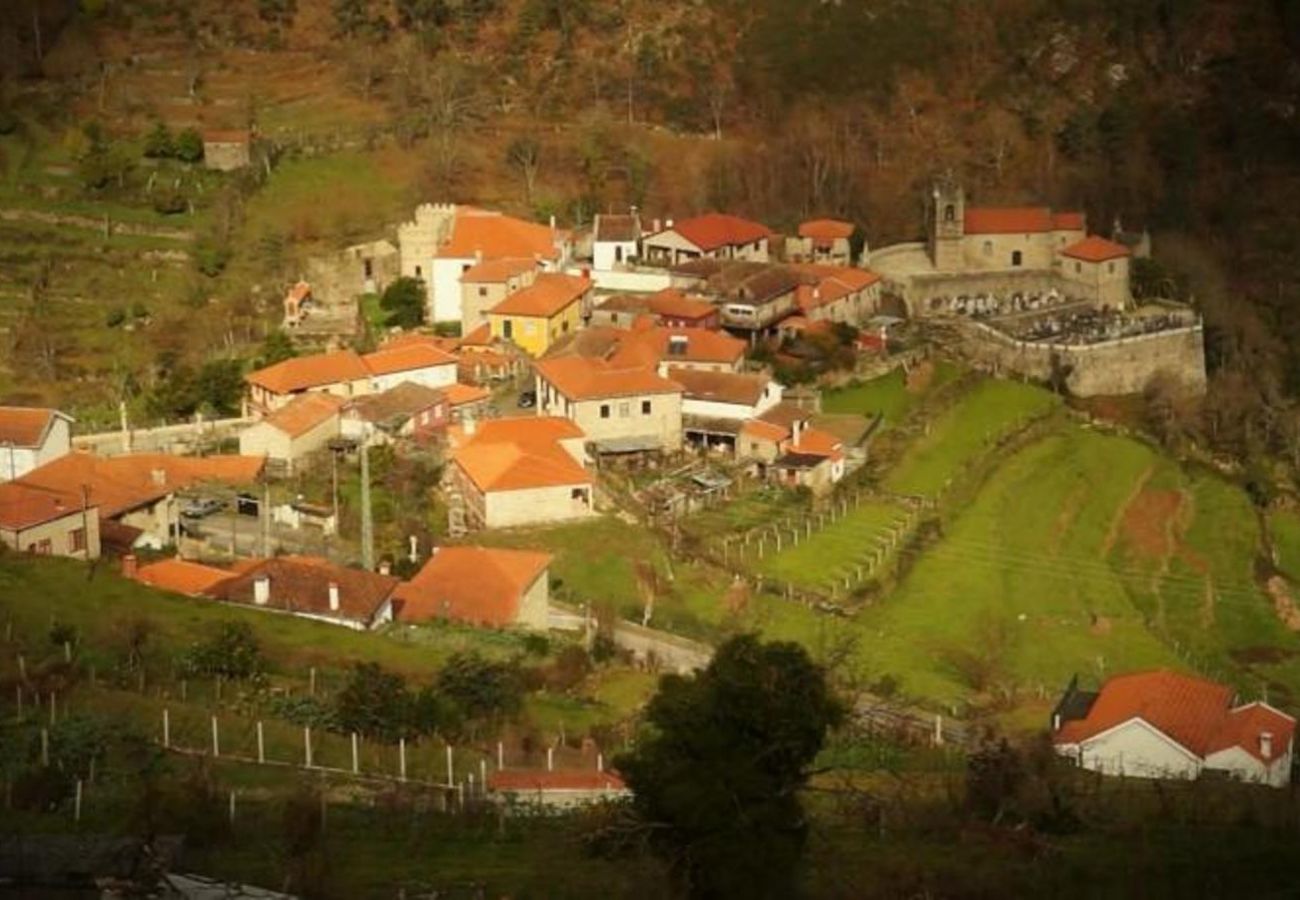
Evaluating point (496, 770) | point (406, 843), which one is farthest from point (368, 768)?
point (406, 843)

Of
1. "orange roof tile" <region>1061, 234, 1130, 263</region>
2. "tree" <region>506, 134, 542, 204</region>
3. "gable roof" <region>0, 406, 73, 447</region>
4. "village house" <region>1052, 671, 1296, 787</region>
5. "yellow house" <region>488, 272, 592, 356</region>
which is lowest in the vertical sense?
"village house" <region>1052, 671, 1296, 787</region>

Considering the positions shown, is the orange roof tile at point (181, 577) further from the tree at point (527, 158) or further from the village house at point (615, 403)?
the tree at point (527, 158)

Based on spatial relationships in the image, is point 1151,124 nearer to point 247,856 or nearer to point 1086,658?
point 1086,658

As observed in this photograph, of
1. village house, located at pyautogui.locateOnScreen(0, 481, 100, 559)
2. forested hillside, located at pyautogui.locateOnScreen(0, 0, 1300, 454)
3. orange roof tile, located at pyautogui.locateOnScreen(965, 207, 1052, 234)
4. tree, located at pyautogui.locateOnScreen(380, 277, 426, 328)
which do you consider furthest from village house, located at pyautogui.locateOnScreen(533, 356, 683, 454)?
orange roof tile, located at pyautogui.locateOnScreen(965, 207, 1052, 234)

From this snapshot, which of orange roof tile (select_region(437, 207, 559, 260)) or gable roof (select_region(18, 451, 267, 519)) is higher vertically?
orange roof tile (select_region(437, 207, 559, 260))

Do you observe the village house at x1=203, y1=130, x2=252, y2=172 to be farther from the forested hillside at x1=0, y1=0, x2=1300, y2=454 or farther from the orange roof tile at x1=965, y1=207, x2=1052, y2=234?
the orange roof tile at x1=965, y1=207, x2=1052, y2=234

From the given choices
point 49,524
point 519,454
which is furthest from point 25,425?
point 519,454

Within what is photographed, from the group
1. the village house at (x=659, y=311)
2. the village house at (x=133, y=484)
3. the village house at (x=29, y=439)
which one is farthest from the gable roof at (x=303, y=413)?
the village house at (x=659, y=311)
